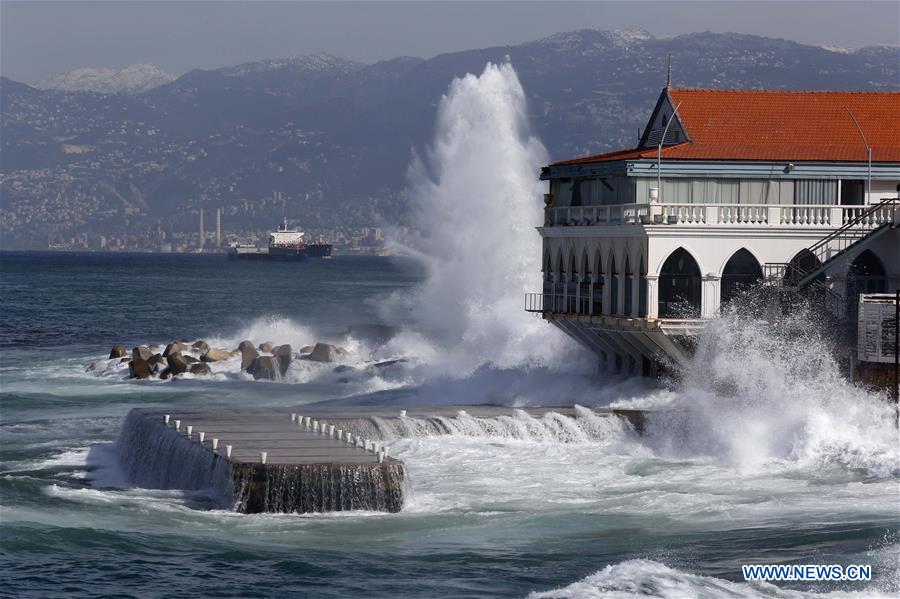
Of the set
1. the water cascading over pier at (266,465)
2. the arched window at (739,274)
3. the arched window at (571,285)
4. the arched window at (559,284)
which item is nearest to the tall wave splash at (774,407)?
the arched window at (739,274)

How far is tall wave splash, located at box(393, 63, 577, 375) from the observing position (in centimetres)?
5421

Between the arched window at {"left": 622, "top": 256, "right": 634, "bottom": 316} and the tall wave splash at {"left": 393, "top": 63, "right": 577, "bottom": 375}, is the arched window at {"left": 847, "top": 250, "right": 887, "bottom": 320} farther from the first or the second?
the tall wave splash at {"left": 393, "top": 63, "right": 577, "bottom": 375}

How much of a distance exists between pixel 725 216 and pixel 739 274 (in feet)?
4.34

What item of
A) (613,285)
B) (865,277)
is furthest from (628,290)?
(865,277)

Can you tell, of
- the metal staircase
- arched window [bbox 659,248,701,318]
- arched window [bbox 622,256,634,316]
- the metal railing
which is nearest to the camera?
the metal staircase

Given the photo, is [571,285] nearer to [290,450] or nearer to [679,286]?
[679,286]

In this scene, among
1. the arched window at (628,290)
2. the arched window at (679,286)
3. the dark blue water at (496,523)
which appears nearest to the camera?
the dark blue water at (496,523)

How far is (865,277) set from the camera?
125ft

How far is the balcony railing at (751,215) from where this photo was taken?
37.8 metres

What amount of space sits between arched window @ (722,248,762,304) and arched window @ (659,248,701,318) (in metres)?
0.63

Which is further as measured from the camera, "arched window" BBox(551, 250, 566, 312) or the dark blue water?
"arched window" BBox(551, 250, 566, 312)

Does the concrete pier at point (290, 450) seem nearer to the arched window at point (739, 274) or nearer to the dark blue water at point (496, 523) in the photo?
the dark blue water at point (496, 523)

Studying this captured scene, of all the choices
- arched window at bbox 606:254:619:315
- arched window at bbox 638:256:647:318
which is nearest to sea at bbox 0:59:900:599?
arched window at bbox 638:256:647:318

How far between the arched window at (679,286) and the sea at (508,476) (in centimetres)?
89
